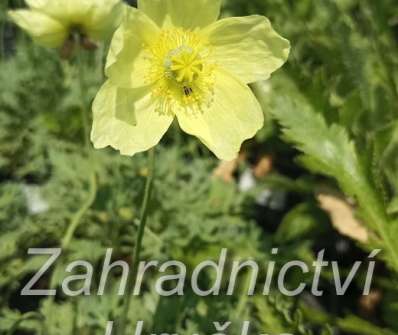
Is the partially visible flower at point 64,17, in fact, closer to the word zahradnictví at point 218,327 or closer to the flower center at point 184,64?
the flower center at point 184,64

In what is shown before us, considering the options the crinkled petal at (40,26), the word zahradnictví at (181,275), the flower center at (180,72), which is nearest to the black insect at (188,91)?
the flower center at (180,72)

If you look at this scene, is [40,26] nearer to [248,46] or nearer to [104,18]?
[104,18]

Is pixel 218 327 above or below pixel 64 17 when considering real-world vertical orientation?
below

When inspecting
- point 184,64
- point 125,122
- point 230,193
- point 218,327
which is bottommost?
point 218,327

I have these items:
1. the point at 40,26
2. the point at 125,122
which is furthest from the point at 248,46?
the point at 40,26

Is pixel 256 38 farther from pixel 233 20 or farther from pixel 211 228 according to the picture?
pixel 211 228


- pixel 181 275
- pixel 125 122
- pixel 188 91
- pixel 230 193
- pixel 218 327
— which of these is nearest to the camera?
pixel 125 122

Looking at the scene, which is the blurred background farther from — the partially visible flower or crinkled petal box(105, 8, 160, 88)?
crinkled petal box(105, 8, 160, 88)
